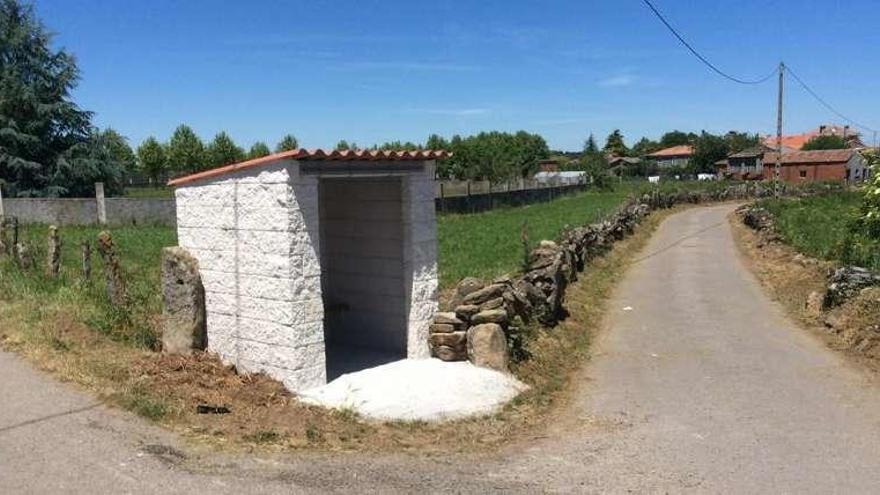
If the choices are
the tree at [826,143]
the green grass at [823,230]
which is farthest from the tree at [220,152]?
the tree at [826,143]

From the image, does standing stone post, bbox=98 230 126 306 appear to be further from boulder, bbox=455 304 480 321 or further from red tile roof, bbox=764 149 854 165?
red tile roof, bbox=764 149 854 165

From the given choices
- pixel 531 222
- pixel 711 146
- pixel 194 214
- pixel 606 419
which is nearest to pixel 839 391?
pixel 606 419

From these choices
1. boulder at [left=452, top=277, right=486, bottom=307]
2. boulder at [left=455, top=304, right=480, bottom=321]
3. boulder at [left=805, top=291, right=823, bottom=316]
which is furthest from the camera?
boulder at [left=805, top=291, right=823, bottom=316]

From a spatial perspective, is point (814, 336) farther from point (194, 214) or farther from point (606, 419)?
point (194, 214)

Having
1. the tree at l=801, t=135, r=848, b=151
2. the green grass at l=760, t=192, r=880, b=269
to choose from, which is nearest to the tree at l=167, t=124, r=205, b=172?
the green grass at l=760, t=192, r=880, b=269

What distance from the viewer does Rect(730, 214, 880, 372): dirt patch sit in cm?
1129

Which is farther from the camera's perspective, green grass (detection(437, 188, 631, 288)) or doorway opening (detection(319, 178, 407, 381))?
green grass (detection(437, 188, 631, 288))

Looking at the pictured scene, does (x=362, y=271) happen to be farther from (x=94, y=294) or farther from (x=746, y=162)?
(x=746, y=162)

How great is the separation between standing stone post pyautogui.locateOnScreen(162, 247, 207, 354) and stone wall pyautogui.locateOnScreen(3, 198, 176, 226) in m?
21.2

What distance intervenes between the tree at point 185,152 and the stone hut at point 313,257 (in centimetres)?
6885

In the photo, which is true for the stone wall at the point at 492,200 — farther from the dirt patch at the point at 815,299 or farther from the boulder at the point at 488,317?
the boulder at the point at 488,317

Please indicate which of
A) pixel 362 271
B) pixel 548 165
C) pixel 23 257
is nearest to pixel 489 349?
pixel 362 271

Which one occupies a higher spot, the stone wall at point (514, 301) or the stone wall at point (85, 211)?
the stone wall at point (85, 211)

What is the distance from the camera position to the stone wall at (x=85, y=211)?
89.6ft
